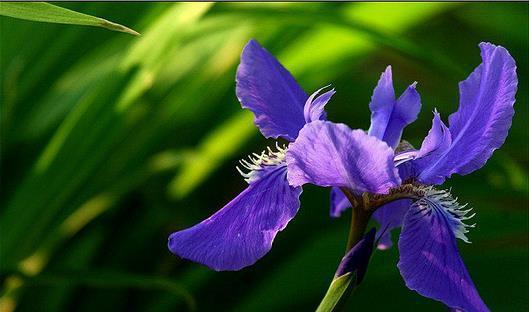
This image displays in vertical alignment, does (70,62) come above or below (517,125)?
above

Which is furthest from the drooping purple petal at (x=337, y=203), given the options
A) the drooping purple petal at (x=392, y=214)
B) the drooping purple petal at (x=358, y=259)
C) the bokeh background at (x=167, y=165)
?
the bokeh background at (x=167, y=165)

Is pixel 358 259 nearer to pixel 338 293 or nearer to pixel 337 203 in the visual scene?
pixel 338 293

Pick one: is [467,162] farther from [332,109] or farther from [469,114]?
[332,109]

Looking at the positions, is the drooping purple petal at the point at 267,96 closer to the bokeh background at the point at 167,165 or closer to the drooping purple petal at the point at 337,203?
the drooping purple petal at the point at 337,203

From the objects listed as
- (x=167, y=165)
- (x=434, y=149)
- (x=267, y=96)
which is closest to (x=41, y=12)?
(x=267, y=96)

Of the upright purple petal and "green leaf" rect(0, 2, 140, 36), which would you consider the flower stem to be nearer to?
the upright purple petal

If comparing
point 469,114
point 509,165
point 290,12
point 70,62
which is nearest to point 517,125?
point 509,165
